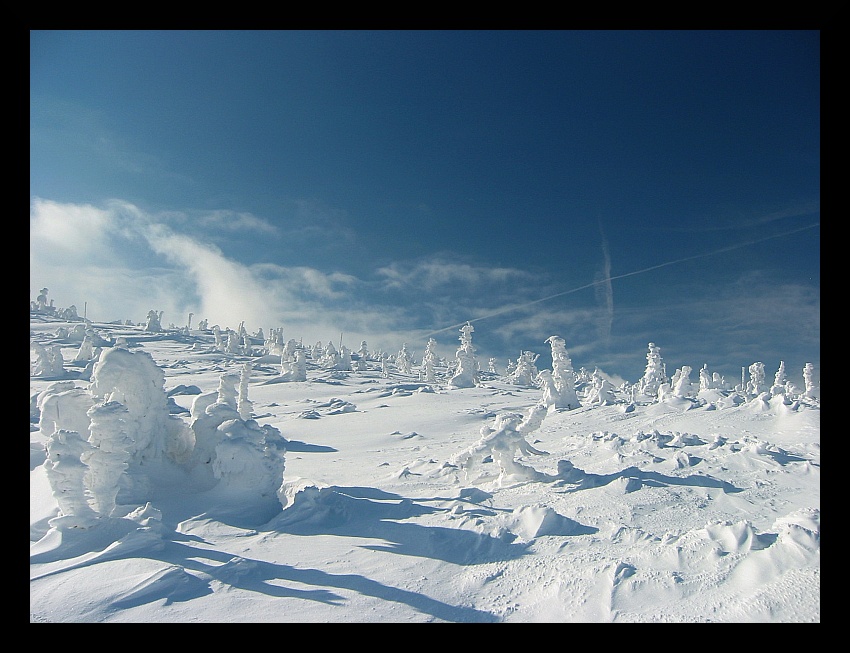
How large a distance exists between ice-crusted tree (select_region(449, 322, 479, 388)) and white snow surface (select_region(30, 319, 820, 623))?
49205 mm

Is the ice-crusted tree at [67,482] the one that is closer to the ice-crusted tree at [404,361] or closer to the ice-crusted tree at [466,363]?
the ice-crusted tree at [466,363]

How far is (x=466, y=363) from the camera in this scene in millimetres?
73438

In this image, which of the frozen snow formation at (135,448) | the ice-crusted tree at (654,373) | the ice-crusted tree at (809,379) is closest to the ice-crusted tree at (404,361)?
the ice-crusted tree at (654,373)

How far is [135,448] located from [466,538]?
11585 mm

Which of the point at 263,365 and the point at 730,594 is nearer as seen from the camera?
the point at 730,594

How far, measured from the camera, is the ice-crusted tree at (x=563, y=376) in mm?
45062

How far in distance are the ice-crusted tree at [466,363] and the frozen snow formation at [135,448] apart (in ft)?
185

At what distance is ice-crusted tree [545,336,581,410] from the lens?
1774 inches
